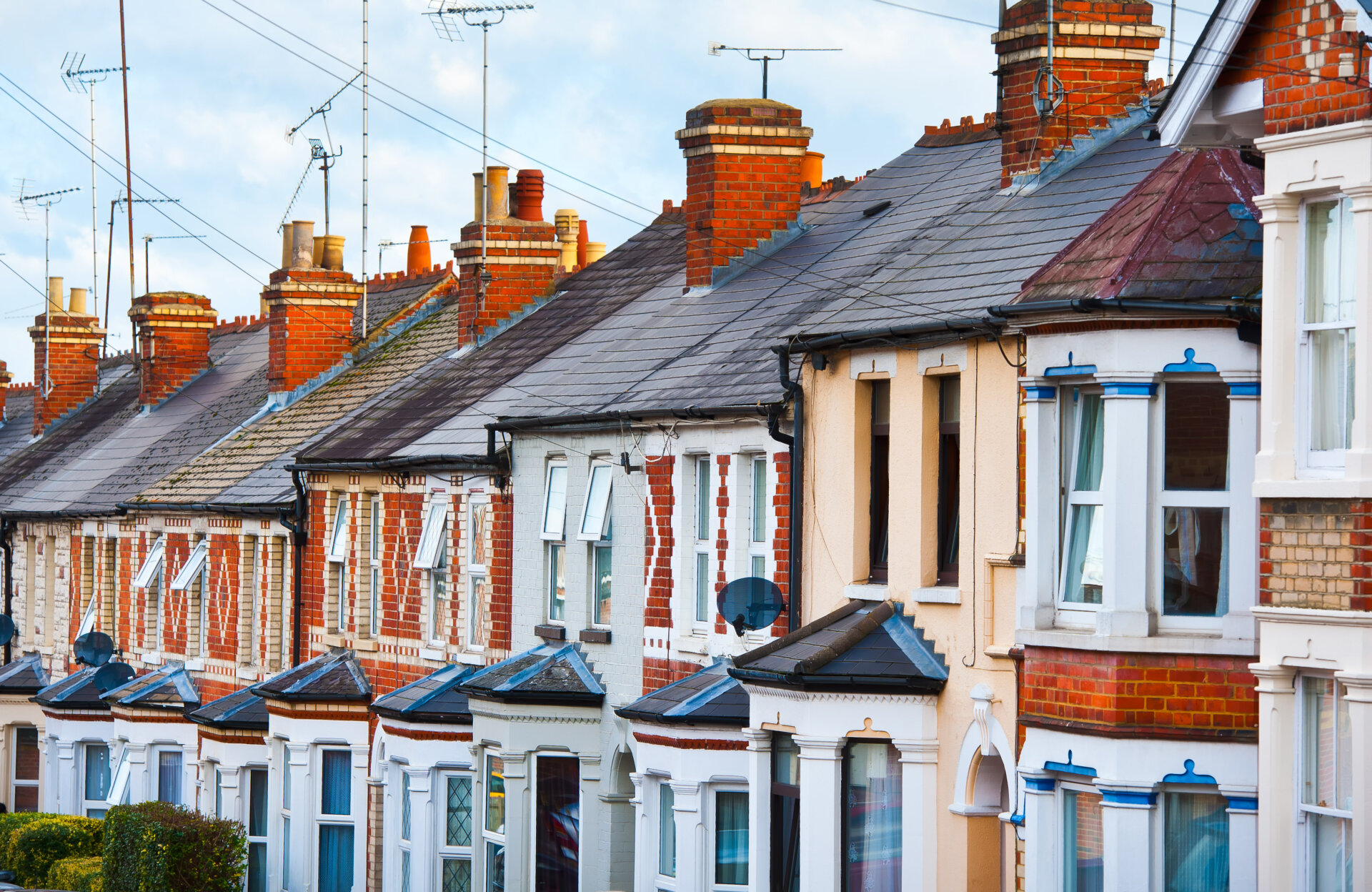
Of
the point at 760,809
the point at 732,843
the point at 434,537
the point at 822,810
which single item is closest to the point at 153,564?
the point at 434,537

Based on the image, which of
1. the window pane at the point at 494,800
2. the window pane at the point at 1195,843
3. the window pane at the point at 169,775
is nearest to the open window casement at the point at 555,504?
the window pane at the point at 494,800

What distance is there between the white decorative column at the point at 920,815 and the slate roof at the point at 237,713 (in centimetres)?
1467

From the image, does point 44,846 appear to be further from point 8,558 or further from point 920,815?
point 920,815

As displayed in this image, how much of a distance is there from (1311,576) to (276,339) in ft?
85.0

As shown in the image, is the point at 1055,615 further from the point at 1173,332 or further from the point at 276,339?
the point at 276,339

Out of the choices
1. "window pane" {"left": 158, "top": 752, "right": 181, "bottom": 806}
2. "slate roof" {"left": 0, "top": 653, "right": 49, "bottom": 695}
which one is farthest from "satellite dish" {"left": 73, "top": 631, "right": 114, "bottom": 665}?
"slate roof" {"left": 0, "top": 653, "right": 49, "bottom": 695}

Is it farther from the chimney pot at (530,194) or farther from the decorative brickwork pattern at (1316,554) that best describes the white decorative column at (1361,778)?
the chimney pot at (530,194)

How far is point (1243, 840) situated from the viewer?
14531 millimetres

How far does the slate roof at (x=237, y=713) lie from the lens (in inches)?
1201

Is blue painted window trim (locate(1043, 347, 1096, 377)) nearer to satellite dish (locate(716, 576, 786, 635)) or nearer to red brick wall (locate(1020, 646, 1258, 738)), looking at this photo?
red brick wall (locate(1020, 646, 1258, 738))

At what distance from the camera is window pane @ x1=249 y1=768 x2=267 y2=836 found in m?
31.0

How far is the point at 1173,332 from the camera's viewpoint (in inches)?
587

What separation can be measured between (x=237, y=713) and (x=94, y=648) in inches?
277

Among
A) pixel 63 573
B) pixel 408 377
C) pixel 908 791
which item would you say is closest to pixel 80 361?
pixel 63 573
